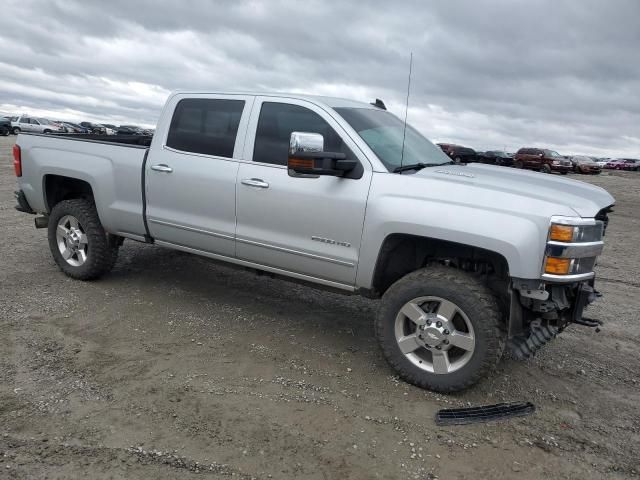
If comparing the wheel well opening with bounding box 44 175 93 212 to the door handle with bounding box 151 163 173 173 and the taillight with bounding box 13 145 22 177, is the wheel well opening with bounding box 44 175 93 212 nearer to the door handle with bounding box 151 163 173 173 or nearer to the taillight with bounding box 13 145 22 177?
the taillight with bounding box 13 145 22 177

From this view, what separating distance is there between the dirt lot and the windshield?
1564mm

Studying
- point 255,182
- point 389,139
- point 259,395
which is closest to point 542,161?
point 389,139

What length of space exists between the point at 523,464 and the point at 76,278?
4.56 m

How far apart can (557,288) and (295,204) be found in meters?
1.90

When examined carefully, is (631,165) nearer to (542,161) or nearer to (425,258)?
(542,161)

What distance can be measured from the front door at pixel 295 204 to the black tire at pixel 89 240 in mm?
1759

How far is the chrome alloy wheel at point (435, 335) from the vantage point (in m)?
3.58

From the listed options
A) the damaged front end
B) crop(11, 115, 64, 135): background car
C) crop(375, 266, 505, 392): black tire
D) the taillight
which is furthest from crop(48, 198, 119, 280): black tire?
crop(11, 115, 64, 135): background car

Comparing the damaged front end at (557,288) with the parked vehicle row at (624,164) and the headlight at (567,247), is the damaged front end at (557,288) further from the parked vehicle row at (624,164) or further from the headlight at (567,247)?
the parked vehicle row at (624,164)

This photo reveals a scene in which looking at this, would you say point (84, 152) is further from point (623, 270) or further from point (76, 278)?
point (623, 270)

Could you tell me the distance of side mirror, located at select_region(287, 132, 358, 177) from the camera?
3.54m

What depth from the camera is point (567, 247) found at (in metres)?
3.19

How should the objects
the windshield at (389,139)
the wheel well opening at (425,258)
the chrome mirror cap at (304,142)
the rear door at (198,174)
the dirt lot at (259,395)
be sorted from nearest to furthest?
the dirt lot at (259,395) → the chrome mirror cap at (304,142) → the wheel well opening at (425,258) → the windshield at (389,139) → the rear door at (198,174)

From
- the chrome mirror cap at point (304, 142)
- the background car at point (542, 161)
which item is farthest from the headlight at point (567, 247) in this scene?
the background car at point (542, 161)
